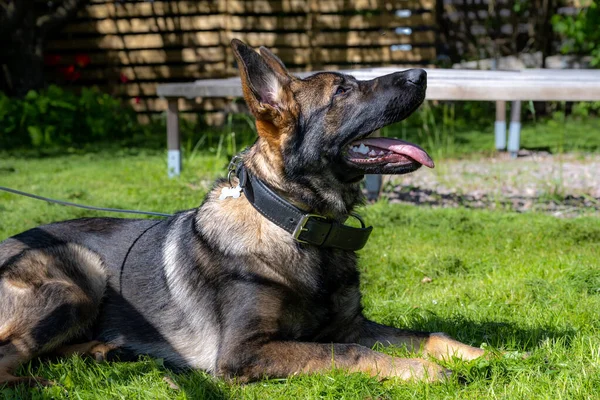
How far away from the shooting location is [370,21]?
14.6 m

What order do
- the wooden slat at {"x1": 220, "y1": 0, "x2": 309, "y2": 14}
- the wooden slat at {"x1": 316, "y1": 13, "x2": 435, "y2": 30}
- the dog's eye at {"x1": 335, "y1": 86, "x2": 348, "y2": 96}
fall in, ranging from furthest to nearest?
the wooden slat at {"x1": 316, "y1": 13, "x2": 435, "y2": 30}, the wooden slat at {"x1": 220, "y1": 0, "x2": 309, "y2": 14}, the dog's eye at {"x1": 335, "y1": 86, "x2": 348, "y2": 96}

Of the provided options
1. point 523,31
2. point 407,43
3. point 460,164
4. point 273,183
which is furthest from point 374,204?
point 523,31

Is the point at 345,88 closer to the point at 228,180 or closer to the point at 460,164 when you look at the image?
the point at 228,180

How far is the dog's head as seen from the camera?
3642 millimetres

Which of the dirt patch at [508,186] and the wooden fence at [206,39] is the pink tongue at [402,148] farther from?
the wooden fence at [206,39]

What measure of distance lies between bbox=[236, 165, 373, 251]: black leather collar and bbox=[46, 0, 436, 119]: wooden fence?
10.9 meters

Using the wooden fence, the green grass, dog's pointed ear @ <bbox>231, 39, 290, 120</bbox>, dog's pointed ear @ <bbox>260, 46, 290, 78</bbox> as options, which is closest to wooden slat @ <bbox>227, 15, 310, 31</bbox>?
the wooden fence

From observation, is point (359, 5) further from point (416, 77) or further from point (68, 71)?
point (416, 77)

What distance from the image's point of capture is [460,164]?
31.6 feet

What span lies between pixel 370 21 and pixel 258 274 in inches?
464

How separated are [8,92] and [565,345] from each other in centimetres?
1316

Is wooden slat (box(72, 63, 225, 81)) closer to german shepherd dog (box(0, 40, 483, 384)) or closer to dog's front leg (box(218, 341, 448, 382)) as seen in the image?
german shepherd dog (box(0, 40, 483, 384))

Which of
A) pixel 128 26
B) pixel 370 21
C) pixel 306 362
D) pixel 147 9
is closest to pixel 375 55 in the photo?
pixel 370 21

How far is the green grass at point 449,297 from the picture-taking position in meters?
3.21
